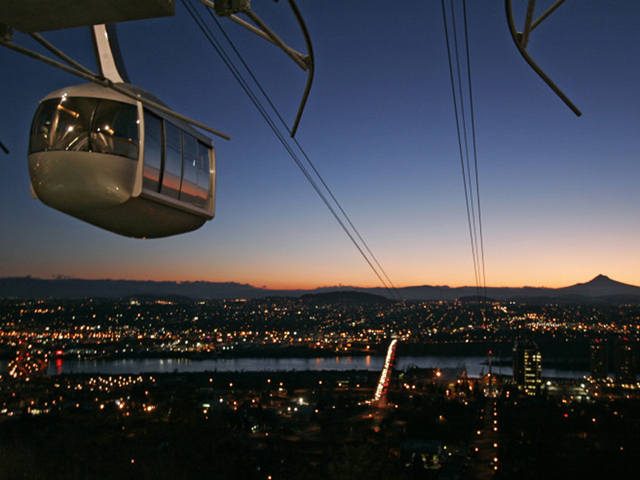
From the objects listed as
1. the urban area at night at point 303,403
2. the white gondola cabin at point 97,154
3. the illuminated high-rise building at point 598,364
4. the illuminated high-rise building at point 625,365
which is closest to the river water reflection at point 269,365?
the urban area at night at point 303,403

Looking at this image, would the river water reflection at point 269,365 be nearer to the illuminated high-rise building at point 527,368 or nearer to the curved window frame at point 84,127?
the illuminated high-rise building at point 527,368

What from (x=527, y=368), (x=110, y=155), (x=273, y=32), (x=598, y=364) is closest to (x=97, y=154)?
(x=110, y=155)

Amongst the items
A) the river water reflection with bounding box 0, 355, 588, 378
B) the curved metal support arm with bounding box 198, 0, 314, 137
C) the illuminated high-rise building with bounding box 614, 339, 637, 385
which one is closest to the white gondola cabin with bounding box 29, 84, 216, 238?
the curved metal support arm with bounding box 198, 0, 314, 137

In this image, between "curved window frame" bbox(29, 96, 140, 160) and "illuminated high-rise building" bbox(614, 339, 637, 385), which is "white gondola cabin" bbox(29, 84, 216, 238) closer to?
"curved window frame" bbox(29, 96, 140, 160)

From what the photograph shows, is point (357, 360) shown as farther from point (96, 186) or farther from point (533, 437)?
point (96, 186)

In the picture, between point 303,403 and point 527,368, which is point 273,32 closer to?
point 303,403
